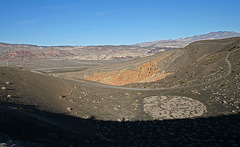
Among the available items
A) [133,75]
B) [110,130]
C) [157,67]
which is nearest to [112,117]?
[110,130]

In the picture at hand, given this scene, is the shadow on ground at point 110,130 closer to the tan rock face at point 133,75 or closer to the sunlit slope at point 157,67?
the sunlit slope at point 157,67

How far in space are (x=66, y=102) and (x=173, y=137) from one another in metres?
6.68

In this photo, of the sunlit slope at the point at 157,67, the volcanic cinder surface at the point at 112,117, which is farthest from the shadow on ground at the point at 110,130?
the sunlit slope at the point at 157,67

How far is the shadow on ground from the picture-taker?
222 inches

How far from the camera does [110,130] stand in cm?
816

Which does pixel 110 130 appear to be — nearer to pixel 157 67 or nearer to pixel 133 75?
pixel 133 75

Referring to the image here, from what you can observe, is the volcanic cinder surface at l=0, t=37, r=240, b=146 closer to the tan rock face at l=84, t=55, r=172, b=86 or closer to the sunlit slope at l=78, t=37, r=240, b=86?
the sunlit slope at l=78, t=37, r=240, b=86

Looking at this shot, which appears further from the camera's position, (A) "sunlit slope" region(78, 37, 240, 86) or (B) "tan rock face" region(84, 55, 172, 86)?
(B) "tan rock face" region(84, 55, 172, 86)

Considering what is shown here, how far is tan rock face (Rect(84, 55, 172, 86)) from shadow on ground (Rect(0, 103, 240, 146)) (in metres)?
21.8

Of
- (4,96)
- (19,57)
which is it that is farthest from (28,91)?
(19,57)

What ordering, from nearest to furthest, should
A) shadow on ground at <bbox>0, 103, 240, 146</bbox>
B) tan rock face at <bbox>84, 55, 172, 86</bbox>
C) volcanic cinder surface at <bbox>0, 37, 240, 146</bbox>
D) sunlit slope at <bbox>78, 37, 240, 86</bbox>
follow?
shadow on ground at <bbox>0, 103, 240, 146</bbox>
volcanic cinder surface at <bbox>0, 37, 240, 146</bbox>
sunlit slope at <bbox>78, 37, 240, 86</bbox>
tan rock face at <bbox>84, 55, 172, 86</bbox>

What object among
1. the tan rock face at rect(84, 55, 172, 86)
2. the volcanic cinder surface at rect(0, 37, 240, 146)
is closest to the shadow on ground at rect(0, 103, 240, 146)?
the volcanic cinder surface at rect(0, 37, 240, 146)

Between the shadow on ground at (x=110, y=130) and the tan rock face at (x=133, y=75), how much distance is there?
21789 mm

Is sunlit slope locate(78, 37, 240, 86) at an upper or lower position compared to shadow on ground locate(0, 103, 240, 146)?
upper
